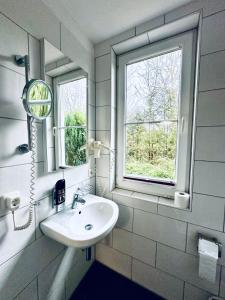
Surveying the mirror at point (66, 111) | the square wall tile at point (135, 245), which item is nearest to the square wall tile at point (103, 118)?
the mirror at point (66, 111)

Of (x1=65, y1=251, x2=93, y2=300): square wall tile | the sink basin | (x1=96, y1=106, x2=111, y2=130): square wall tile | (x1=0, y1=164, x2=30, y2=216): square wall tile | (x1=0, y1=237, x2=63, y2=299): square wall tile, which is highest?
(x1=96, y1=106, x2=111, y2=130): square wall tile

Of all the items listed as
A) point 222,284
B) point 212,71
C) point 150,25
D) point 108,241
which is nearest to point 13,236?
point 108,241

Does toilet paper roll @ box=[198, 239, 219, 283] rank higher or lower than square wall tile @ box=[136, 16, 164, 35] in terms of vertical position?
lower

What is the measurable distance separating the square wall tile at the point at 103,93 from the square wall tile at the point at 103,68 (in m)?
0.04

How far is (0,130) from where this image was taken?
2.48 feet

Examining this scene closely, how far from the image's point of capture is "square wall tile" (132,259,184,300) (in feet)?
4.03

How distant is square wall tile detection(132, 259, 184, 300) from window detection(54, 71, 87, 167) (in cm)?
109

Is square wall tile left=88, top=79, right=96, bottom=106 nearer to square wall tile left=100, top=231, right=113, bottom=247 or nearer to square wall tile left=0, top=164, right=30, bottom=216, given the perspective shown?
square wall tile left=0, top=164, right=30, bottom=216

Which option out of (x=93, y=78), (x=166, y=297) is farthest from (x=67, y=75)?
(x=166, y=297)

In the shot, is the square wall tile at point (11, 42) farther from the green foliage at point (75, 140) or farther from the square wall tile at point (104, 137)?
the square wall tile at point (104, 137)

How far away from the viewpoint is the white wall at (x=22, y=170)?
0.78m

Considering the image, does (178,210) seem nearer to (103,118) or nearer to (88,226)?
(88,226)

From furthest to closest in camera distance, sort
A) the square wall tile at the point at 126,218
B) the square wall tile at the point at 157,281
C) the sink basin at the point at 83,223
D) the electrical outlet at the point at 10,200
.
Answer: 1. the square wall tile at the point at 126,218
2. the square wall tile at the point at 157,281
3. the sink basin at the point at 83,223
4. the electrical outlet at the point at 10,200

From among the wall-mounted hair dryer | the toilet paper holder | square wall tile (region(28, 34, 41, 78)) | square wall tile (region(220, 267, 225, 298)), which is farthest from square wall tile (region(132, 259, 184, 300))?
square wall tile (region(28, 34, 41, 78))
